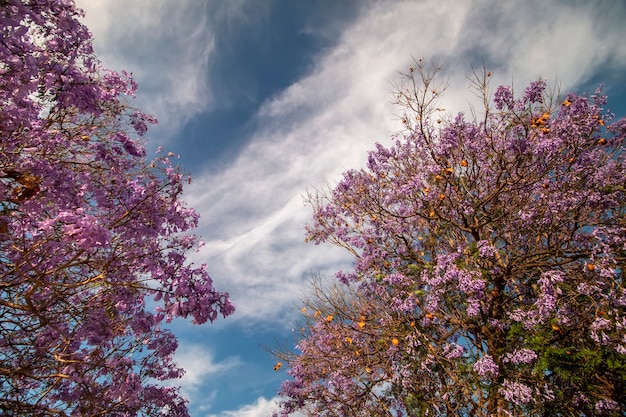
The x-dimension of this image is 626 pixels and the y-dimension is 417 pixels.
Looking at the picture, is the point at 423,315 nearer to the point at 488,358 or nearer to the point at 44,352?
the point at 488,358

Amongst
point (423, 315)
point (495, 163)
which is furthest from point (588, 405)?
point (495, 163)

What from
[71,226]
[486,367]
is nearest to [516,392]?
[486,367]

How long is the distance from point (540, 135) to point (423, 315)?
4.71 meters

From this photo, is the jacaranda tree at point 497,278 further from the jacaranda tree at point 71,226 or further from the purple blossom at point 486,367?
the jacaranda tree at point 71,226

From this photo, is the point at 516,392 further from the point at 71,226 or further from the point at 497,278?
the point at 71,226

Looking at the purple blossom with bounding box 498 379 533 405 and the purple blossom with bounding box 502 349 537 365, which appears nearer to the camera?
the purple blossom with bounding box 498 379 533 405

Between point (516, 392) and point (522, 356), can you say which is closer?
point (516, 392)

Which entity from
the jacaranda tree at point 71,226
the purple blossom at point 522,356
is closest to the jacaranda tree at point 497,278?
the purple blossom at point 522,356

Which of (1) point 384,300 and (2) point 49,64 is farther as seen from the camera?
(1) point 384,300

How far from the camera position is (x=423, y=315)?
8.70m

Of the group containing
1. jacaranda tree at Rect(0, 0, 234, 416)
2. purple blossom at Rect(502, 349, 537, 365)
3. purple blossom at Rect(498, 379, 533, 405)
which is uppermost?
jacaranda tree at Rect(0, 0, 234, 416)

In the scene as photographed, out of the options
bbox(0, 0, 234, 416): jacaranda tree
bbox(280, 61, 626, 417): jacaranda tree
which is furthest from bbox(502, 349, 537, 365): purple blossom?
bbox(0, 0, 234, 416): jacaranda tree

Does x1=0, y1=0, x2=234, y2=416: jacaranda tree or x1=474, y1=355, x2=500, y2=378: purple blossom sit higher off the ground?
x1=0, y1=0, x2=234, y2=416: jacaranda tree

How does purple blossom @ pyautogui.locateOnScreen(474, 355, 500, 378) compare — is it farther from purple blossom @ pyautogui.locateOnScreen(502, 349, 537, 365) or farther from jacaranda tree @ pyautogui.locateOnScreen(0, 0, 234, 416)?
jacaranda tree @ pyautogui.locateOnScreen(0, 0, 234, 416)
